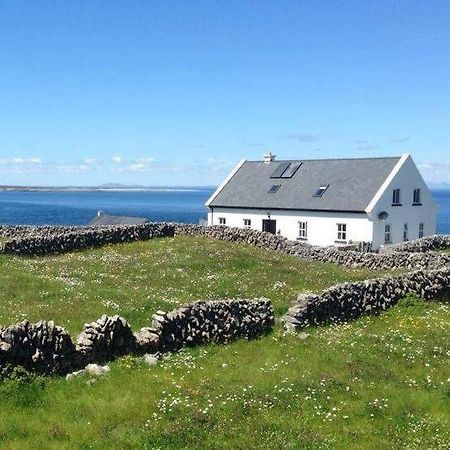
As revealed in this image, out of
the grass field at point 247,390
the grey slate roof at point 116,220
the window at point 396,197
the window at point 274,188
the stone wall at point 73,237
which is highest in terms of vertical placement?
the window at point 274,188

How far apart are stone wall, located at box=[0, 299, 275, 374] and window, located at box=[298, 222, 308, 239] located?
1538 inches

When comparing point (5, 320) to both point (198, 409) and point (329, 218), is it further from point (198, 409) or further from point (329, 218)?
point (329, 218)

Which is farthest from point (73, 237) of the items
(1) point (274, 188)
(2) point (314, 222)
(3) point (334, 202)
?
(3) point (334, 202)

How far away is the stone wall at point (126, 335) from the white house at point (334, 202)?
37053 mm

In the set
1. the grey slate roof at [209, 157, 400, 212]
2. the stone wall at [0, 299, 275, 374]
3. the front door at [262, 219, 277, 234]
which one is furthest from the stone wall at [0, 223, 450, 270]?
the stone wall at [0, 299, 275, 374]

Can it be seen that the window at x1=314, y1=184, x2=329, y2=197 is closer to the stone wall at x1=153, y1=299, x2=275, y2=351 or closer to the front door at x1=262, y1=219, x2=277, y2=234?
the front door at x1=262, y1=219, x2=277, y2=234

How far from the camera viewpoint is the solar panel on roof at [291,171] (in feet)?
228

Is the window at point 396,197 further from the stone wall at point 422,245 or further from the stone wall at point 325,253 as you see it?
the stone wall at point 325,253

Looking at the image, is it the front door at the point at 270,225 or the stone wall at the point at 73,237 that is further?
the front door at the point at 270,225

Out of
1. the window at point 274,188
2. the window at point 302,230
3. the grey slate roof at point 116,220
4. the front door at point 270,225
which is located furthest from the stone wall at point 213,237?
the window at point 274,188

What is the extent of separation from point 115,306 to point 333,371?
37.0 feet

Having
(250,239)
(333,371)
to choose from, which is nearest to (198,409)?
(333,371)

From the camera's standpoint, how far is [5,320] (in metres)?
23.0

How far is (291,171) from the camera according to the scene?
7006cm
